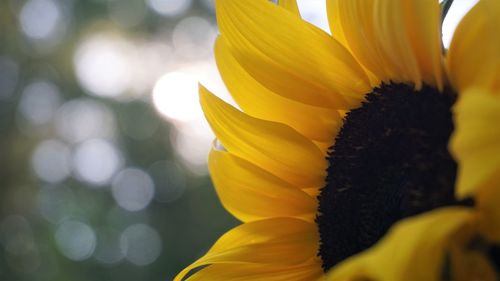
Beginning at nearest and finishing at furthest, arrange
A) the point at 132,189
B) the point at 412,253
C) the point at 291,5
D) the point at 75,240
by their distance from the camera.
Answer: the point at 412,253 → the point at 291,5 → the point at 75,240 → the point at 132,189

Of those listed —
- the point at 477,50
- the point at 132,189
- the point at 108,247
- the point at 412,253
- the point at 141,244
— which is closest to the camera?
the point at 412,253

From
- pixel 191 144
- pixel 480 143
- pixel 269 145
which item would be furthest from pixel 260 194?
pixel 191 144

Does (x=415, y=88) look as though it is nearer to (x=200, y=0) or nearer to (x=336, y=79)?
(x=336, y=79)

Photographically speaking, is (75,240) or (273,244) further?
(75,240)

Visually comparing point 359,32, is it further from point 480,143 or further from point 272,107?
point 480,143

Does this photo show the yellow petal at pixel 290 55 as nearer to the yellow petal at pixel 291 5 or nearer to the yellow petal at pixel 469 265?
the yellow petal at pixel 291 5

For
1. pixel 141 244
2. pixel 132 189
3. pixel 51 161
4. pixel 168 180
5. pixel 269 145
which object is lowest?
pixel 141 244

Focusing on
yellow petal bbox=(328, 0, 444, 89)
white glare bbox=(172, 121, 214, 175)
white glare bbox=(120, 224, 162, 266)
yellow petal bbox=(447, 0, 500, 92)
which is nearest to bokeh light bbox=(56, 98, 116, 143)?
white glare bbox=(172, 121, 214, 175)
